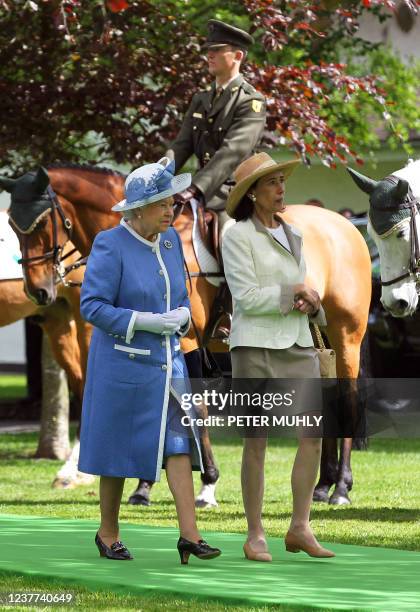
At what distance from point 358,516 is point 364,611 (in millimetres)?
4006

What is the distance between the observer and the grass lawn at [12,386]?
1036 inches

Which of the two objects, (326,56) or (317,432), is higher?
(317,432)

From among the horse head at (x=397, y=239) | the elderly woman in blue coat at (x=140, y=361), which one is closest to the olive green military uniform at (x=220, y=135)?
the horse head at (x=397, y=239)

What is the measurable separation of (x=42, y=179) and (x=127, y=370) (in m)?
3.85

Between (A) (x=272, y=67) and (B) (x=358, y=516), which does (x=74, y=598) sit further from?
(A) (x=272, y=67)

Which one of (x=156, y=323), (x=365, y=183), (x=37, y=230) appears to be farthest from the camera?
(x=37, y=230)

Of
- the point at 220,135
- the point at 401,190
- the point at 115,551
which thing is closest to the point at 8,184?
the point at 220,135

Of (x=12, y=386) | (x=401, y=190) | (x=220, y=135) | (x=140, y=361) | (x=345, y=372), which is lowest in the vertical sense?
(x=12, y=386)

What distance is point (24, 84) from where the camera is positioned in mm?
13984

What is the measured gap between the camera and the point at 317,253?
10.9 metres

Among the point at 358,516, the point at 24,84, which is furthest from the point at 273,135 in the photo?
the point at 358,516

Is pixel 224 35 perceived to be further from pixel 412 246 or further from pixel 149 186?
pixel 149 186

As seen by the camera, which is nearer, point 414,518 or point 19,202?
point 414,518

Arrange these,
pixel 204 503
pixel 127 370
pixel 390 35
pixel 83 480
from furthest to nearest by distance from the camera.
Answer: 1. pixel 390 35
2. pixel 83 480
3. pixel 204 503
4. pixel 127 370
